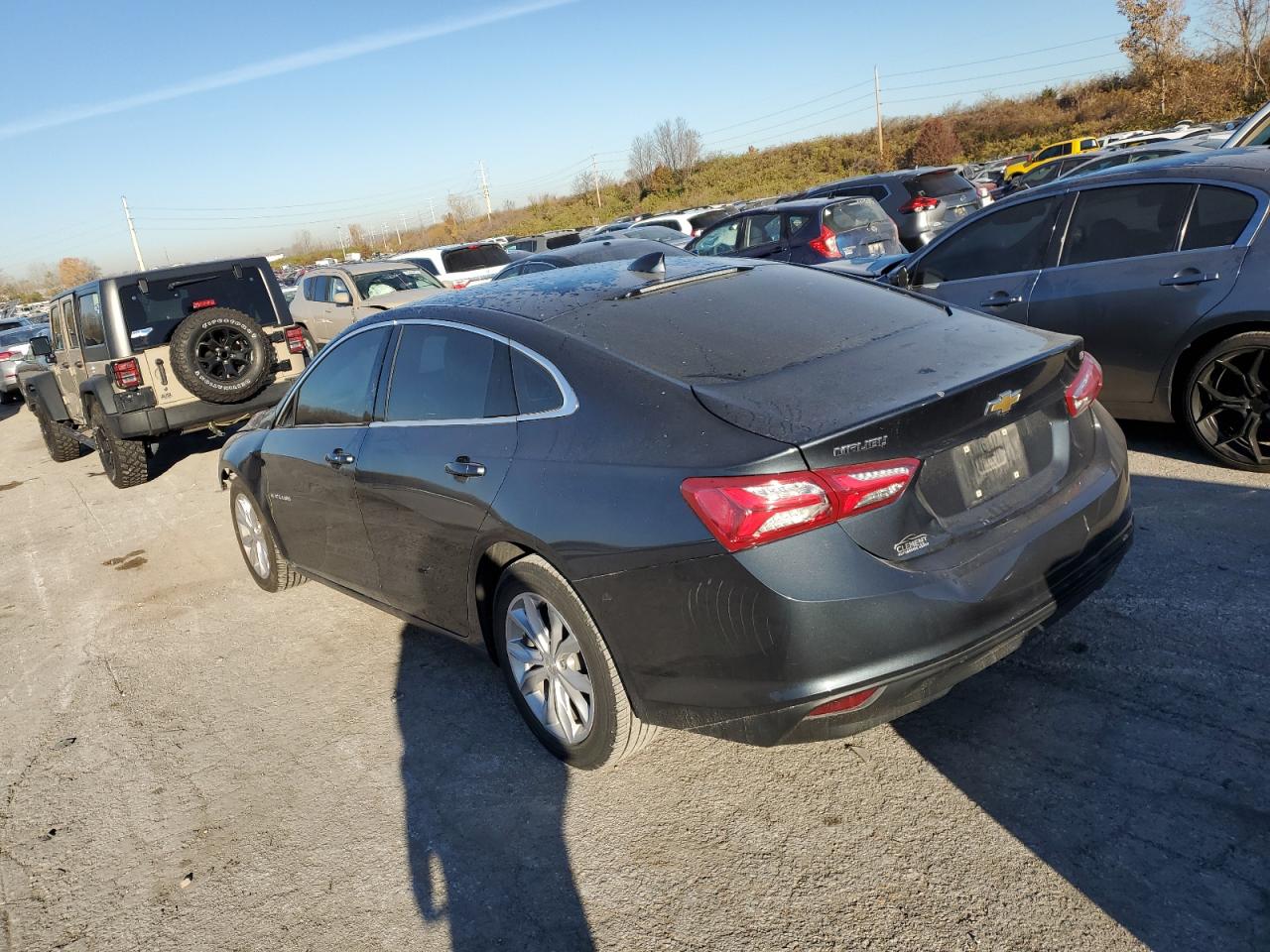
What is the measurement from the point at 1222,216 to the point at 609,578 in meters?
4.34

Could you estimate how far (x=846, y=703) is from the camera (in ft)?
8.43

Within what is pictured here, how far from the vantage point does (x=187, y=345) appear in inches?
331

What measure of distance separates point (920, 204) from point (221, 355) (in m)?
10.3

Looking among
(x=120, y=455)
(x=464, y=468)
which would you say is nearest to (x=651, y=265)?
(x=464, y=468)

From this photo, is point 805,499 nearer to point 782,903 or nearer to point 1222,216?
point 782,903

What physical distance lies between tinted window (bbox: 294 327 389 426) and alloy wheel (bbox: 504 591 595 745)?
4.51 ft

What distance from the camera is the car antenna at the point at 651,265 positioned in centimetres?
392

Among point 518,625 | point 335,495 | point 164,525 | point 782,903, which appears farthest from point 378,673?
point 164,525

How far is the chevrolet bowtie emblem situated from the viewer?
2814mm

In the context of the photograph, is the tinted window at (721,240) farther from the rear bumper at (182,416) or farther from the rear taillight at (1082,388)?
the rear taillight at (1082,388)

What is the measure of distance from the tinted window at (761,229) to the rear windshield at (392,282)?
543 centimetres

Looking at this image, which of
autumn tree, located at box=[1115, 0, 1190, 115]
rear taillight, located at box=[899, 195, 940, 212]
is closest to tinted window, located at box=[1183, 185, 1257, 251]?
rear taillight, located at box=[899, 195, 940, 212]

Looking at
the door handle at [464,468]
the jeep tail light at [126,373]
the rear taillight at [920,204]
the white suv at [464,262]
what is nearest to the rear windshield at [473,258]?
the white suv at [464,262]

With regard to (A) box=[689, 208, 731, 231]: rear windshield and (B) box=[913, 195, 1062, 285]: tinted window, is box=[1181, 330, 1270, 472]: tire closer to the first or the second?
(B) box=[913, 195, 1062, 285]: tinted window
